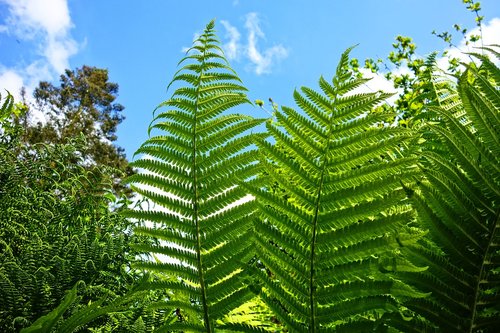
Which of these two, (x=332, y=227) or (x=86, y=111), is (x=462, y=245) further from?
(x=86, y=111)

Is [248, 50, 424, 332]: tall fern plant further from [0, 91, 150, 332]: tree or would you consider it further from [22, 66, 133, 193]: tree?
[22, 66, 133, 193]: tree

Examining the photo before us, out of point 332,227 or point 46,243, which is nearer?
point 332,227

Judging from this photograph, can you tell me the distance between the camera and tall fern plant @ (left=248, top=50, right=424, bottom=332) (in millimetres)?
588

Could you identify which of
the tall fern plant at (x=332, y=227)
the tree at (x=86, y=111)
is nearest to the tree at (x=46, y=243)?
the tall fern plant at (x=332, y=227)

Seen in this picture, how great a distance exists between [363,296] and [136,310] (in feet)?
1.89

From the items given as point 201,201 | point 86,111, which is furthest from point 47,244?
point 86,111

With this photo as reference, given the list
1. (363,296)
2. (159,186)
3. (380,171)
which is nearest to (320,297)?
(363,296)

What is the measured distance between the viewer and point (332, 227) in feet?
2.09

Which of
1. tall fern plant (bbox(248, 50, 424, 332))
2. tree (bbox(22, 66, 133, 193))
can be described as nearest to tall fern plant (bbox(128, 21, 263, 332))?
tall fern plant (bbox(248, 50, 424, 332))

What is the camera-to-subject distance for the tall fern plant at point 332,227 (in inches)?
23.1

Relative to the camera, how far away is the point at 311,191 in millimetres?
689

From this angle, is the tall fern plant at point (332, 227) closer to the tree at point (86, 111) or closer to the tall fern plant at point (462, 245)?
the tall fern plant at point (462, 245)

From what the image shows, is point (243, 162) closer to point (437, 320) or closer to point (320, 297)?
point (320, 297)

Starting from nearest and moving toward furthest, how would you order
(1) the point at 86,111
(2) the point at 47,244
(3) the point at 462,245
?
1. (3) the point at 462,245
2. (2) the point at 47,244
3. (1) the point at 86,111
